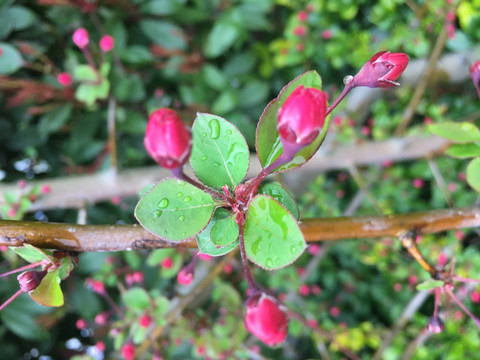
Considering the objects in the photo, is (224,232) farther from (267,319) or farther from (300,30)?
(300,30)

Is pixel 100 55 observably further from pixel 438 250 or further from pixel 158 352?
pixel 438 250

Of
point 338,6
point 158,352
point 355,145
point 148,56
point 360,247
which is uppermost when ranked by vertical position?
point 338,6

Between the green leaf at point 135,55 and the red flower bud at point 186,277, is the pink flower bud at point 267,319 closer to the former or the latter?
the red flower bud at point 186,277

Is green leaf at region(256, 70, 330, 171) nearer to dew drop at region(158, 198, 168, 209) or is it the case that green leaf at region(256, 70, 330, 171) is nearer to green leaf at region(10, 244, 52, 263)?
dew drop at region(158, 198, 168, 209)

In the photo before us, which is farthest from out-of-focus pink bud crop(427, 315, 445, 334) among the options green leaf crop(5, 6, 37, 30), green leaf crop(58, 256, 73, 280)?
green leaf crop(5, 6, 37, 30)

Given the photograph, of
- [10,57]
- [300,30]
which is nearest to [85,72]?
[10,57]

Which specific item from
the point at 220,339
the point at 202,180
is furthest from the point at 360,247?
the point at 202,180
